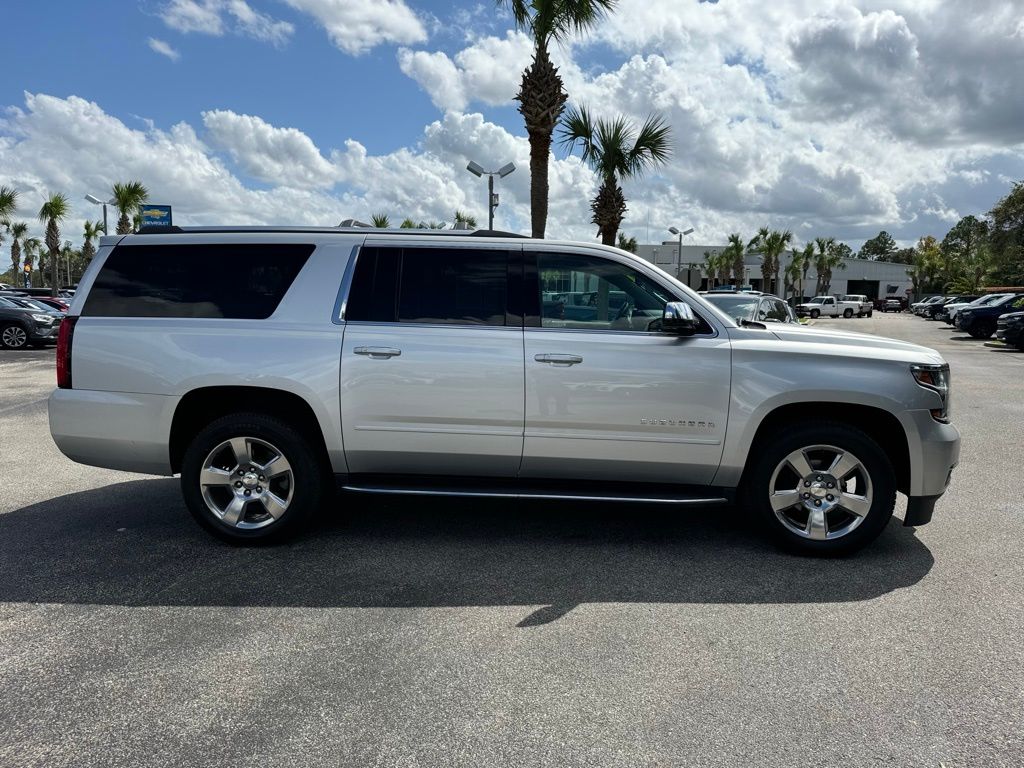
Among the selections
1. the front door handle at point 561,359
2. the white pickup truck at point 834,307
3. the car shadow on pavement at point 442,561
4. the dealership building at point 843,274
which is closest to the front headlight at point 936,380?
the car shadow on pavement at point 442,561

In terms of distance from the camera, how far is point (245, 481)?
4.45m

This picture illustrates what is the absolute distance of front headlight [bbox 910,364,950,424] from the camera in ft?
13.9

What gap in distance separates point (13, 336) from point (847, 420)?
68.1 feet

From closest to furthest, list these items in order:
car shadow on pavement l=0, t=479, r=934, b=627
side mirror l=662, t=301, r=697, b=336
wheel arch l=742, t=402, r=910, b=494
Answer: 1. car shadow on pavement l=0, t=479, r=934, b=627
2. side mirror l=662, t=301, r=697, b=336
3. wheel arch l=742, t=402, r=910, b=494

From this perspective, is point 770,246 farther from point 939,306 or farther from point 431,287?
point 431,287

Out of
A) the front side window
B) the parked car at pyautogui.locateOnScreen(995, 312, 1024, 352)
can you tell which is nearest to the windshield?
the front side window

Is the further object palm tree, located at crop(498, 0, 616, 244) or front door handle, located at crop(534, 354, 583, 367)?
palm tree, located at crop(498, 0, 616, 244)

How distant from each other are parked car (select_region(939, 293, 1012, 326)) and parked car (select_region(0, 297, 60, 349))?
1350 inches

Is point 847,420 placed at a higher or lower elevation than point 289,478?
higher

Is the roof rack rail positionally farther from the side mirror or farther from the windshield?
the windshield

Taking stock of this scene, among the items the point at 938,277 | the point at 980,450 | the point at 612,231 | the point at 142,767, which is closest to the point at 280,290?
the point at 142,767

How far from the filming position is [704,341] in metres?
4.29

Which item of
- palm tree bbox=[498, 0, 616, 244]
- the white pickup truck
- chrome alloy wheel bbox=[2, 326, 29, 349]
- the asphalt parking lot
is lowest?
the asphalt parking lot

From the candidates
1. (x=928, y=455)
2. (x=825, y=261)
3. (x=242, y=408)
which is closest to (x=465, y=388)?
(x=242, y=408)
